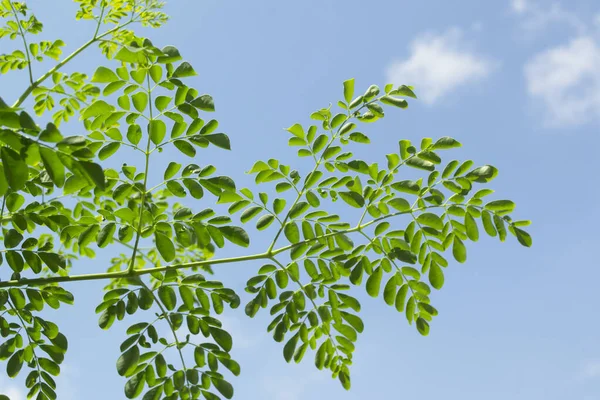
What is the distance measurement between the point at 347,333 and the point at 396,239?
21.1 inches

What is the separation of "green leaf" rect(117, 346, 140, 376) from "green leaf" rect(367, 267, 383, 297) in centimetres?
111

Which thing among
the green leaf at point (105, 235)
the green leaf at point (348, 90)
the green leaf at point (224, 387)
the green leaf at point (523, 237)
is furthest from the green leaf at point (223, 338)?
the green leaf at point (523, 237)

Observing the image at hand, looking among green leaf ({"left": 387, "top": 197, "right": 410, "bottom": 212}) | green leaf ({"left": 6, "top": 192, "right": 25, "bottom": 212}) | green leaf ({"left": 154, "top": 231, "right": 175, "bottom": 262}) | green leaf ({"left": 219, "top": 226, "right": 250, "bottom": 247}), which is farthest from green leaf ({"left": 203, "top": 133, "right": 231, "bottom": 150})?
green leaf ({"left": 6, "top": 192, "right": 25, "bottom": 212})

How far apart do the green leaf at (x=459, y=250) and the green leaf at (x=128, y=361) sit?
5.10ft

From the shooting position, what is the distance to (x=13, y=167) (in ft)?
6.09

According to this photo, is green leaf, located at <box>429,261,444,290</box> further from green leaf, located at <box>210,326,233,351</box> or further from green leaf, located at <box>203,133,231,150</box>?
green leaf, located at <box>203,133,231,150</box>

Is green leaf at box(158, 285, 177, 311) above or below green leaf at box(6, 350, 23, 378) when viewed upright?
above

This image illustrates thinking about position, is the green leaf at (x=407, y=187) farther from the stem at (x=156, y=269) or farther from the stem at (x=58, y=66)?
the stem at (x=58, y=66)

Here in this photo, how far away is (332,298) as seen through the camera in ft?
9.78

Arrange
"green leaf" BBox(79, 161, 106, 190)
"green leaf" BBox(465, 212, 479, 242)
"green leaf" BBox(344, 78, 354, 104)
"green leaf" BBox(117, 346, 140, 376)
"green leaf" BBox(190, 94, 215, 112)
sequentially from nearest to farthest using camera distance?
"green leaf" BBox(79, 161, 106, 190) < "green leaf" BBox(117, 346, 140, 376) < "green leaf" BBox(190, 94, 215, 112) < "green leaf" BBox(465, 212, 479, 242) < "green leaf" BBox(344, 78, 354, 104)

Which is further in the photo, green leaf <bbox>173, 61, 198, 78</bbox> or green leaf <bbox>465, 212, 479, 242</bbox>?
green leaf <bbox>465, 212, 479, 242</bbox>

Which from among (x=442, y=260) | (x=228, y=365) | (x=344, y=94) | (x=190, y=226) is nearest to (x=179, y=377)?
(x=228, y=365)

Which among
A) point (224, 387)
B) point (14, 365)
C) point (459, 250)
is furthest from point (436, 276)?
point (14, 365)

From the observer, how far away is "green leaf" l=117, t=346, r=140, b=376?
2721mm
